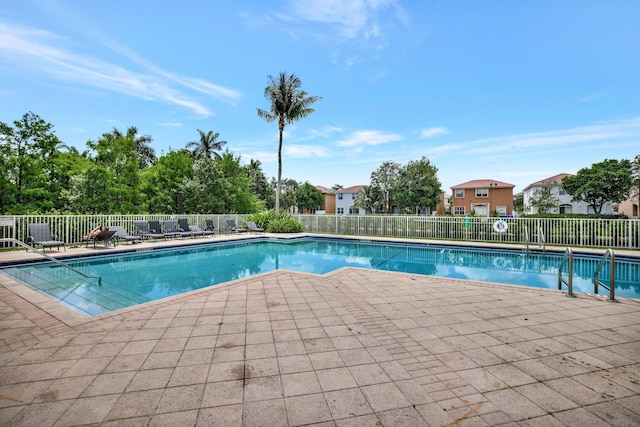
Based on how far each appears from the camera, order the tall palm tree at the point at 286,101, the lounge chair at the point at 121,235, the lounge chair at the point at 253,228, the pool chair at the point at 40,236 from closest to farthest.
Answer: the pool chair at the point at 40,236 → the lounge chair at the point at 121,235 → the lounge chair at the point at 253,228 → the tall palm tree at the point at 286,101

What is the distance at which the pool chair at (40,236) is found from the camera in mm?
9961

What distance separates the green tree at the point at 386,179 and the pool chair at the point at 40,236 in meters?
30.3

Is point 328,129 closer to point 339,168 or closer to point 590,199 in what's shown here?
point 339,168

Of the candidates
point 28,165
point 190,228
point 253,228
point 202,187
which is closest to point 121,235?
point 190,228

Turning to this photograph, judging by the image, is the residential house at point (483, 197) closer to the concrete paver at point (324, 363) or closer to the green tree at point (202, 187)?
the green tree at point (202, 187)

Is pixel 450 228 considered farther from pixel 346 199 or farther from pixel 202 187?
pixel 346 199

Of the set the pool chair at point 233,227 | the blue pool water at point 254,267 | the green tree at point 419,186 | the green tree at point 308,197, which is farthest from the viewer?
the green tree at point 308,197

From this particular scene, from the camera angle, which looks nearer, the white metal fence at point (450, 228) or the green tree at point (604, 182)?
the white metal fence at point (450, 228)

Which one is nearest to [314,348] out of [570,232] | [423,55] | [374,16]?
[374,16]

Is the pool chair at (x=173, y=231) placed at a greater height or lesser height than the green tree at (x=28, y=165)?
lesser

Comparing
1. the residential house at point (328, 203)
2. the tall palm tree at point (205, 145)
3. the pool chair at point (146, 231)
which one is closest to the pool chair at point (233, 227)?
the pool chair at point (146, 231)

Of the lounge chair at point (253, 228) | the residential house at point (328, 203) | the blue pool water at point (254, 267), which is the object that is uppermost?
the residential house at point (328, 203)

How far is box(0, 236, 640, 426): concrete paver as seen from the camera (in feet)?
7.19

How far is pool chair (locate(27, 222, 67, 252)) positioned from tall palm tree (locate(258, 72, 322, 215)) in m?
11.5
